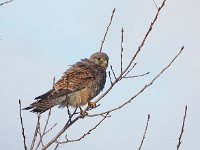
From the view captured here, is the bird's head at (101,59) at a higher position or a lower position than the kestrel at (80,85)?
higher

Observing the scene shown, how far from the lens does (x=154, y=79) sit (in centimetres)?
548

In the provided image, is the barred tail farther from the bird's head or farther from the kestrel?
the bird's head

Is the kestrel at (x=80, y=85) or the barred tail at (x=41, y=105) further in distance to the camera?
the kestrel at (x=80, y=85)

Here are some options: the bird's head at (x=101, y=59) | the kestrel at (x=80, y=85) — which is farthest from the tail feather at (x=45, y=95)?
the bird's head at (x=101, y=59)

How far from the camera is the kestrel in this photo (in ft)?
25.5

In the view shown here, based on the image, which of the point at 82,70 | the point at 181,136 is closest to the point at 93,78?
the point at 82,70

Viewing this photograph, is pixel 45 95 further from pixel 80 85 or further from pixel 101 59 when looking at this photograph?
pixel 101 59

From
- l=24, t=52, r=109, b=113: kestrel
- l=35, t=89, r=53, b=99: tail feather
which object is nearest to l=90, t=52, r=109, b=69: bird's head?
l=24, t=52, r=109, b=113: kestrel

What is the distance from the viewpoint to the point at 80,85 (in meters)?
8.60

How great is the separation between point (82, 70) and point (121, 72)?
3513 millimetres

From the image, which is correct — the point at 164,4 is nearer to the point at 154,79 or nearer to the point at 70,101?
the point at 154,79

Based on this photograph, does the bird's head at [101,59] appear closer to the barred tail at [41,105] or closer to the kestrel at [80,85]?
the kestrel at [80,85]

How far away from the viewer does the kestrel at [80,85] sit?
778 cm

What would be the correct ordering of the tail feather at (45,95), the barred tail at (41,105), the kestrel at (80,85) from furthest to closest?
the kestrel at (80,85) < the tail feather at (45,95) < the barred tail at (41,105)
